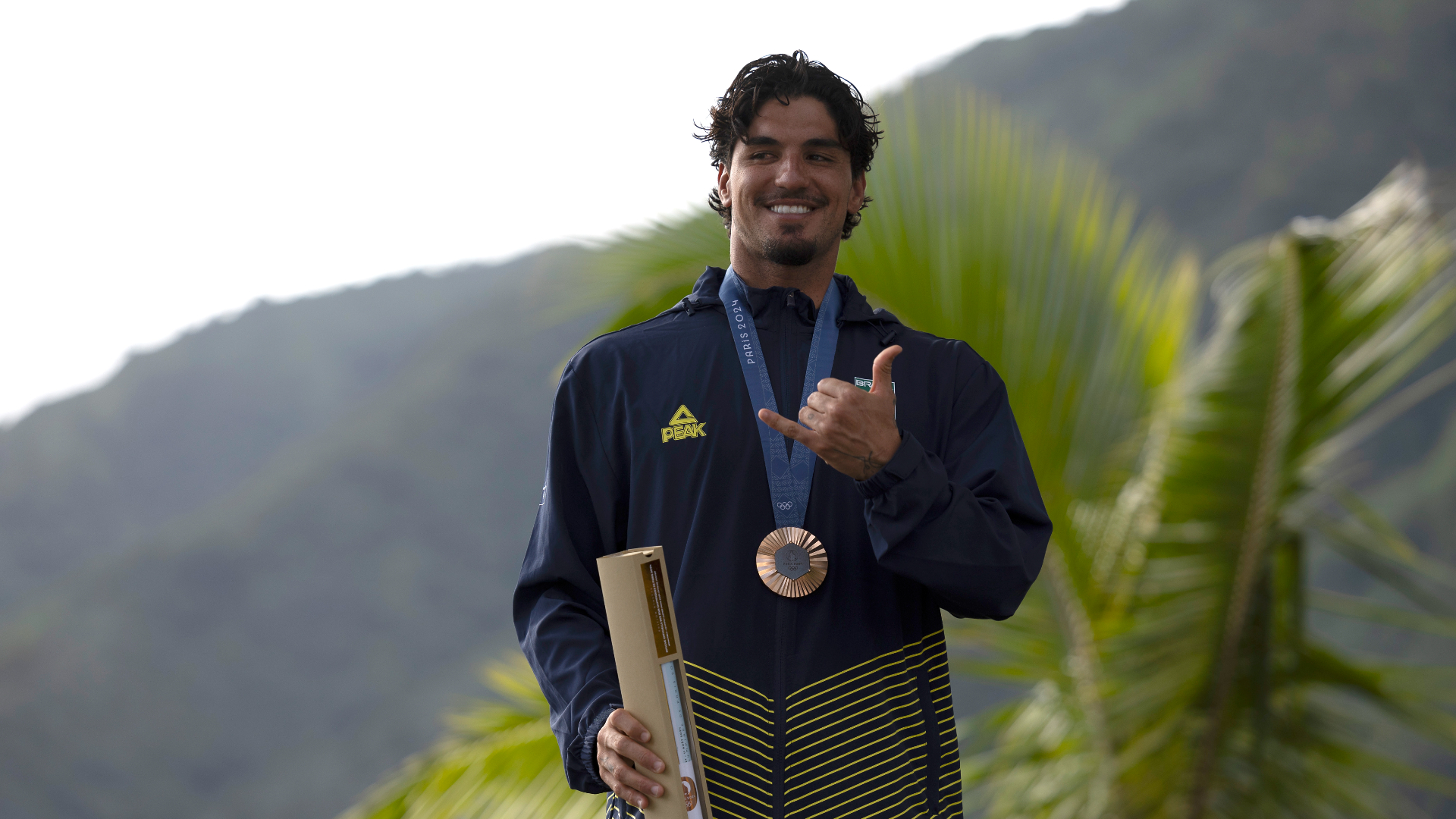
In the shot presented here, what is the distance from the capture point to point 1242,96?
26609 millimetres

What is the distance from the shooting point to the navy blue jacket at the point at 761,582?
1.18 metres

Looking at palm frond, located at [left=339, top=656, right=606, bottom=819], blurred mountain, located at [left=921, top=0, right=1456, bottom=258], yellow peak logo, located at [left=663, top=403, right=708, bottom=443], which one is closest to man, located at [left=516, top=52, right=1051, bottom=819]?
yellow peak logo, located at [left=663, top=403, right=708, bottom=443]

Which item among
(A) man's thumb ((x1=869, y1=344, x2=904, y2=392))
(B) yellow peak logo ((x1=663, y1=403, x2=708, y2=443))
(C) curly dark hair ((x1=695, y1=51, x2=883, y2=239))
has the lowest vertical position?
(B) yellow peak logo ((x1=663, y1=403, x2=708, y2=443))

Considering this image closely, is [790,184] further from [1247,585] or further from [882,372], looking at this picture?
[1247,585]

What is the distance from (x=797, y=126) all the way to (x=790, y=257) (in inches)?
6.9

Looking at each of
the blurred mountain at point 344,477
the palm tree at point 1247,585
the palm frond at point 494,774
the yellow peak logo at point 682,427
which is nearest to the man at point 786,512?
the yellow peak logo at point 682,427

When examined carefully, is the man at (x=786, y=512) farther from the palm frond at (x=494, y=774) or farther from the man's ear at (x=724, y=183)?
the palm frond at (x=494, y=774)

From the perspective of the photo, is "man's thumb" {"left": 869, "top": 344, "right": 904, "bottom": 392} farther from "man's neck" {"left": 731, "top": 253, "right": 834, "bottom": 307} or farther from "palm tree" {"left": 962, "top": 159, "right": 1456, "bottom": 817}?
"palm tree" {"left": 962, "top": 159, "right": 1456, "bottom": 817}

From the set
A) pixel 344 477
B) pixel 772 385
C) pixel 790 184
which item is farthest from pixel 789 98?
pixel 344 477

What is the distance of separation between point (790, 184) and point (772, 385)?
257 mm

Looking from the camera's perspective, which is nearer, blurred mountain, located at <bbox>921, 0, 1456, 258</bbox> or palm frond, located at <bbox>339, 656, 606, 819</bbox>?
palm frond, located at <bbox>339, 656, 606, 819</bbox>

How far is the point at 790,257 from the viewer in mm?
1322

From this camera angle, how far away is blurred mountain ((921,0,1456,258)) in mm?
21875

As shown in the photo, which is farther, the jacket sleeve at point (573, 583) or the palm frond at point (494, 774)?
the palm frond at point (494, 774)
